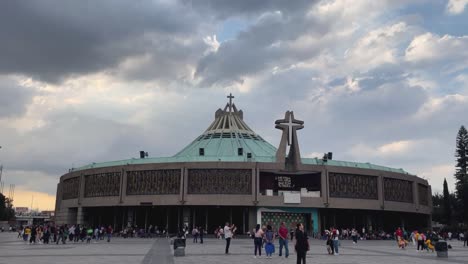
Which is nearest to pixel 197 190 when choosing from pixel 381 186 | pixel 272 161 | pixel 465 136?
pixel 272 161

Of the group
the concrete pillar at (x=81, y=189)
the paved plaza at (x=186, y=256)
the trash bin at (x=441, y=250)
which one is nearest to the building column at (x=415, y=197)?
the paved plaza at (x=186, y=256)

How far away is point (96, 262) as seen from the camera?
18.6m

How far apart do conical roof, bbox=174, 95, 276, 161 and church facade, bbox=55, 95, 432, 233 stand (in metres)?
5.82

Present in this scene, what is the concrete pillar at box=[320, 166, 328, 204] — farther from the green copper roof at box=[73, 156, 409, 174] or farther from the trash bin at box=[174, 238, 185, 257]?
the trash bin at box=[174, 238, 185, 257]

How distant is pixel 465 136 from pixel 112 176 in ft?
226

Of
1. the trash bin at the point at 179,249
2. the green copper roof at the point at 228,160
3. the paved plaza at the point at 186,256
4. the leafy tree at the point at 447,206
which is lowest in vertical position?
the paved plaza at the point at 186,256

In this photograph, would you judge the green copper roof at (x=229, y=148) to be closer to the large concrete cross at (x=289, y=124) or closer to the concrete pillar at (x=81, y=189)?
the concrete pillar at (x=81, y=189)

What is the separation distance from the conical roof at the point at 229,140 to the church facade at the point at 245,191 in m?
5.82

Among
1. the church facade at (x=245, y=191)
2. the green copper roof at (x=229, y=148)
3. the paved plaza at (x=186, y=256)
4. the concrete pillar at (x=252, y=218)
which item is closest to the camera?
the paved plaza at (x=186, y=256)

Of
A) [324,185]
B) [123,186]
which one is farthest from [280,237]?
[123,186]

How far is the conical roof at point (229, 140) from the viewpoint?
Answer: 73125 mm

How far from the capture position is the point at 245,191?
58031mm

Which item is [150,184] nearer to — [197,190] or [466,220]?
[197,190]

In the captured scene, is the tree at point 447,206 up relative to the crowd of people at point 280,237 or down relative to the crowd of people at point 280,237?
up
